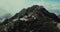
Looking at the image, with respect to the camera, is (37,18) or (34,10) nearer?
(37,18)

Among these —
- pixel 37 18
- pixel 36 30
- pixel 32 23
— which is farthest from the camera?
pixel 37 18

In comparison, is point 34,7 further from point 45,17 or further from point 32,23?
point 32,23

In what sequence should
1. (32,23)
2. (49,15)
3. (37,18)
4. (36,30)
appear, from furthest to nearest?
1. (49,15)
2. (37,18)
3. (32,23)
4. (36,30)

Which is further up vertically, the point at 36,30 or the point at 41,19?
the point at 41,19

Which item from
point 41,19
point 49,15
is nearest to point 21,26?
point 41,19

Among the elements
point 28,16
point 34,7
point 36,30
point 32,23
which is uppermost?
point 34,7

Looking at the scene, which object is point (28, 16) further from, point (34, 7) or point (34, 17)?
point (34, 7)
